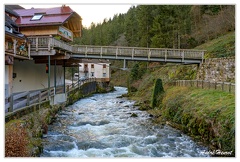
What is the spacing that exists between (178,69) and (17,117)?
19.6 meters

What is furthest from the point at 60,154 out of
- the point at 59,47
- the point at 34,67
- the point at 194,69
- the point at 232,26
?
the point at 232,26

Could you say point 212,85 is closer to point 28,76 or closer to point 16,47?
point 16,47

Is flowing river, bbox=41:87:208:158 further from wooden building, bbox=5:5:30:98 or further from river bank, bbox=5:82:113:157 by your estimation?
wooden building, bbox=5:5:30:98

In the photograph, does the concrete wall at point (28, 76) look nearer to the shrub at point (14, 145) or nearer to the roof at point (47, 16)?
the roof at point (47, 16)

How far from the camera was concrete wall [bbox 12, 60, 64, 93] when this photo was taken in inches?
688

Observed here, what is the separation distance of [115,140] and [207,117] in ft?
15.1

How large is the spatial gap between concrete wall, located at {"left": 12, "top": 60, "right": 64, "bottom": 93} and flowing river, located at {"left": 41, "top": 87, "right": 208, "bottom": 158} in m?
4.82

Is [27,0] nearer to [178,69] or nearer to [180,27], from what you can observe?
[178,69]

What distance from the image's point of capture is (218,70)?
18.4m

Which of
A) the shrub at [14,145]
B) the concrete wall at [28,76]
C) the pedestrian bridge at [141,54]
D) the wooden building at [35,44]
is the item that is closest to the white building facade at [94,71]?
the wooden building at [35,44]

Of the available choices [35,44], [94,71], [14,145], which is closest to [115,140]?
[14,145]

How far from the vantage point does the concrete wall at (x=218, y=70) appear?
16.7 meters

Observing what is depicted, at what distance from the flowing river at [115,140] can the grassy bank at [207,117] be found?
0.58m

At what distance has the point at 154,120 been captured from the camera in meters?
15.6
